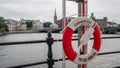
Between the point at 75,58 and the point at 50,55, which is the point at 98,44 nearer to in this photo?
the point at 75,58

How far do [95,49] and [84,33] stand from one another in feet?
0.77

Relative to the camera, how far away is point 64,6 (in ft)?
7.83

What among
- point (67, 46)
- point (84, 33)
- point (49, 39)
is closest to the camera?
point (67, 46)

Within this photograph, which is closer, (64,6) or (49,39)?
(64,6)

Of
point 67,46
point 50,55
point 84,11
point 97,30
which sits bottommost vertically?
point 50,55

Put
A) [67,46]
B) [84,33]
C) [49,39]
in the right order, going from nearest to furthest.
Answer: [67,46]
[84,33]
[49,39]

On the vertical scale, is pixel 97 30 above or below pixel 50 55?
above

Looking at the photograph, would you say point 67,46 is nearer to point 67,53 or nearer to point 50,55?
point 67,53

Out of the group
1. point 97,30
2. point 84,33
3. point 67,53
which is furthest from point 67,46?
point 97,30

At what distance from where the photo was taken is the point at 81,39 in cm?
241

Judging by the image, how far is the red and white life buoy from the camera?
2.29m

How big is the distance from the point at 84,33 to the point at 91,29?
0.09 metres

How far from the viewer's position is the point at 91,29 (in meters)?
2.42

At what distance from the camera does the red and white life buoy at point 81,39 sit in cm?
229
